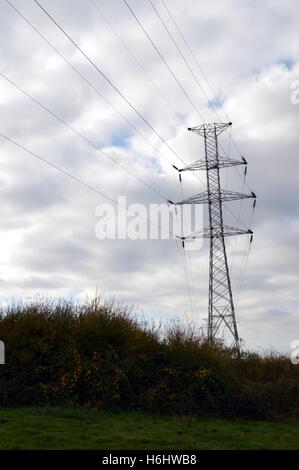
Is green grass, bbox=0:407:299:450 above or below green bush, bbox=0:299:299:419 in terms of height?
below

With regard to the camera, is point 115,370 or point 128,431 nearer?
point 128,431

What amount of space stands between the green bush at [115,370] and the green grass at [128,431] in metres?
0.91

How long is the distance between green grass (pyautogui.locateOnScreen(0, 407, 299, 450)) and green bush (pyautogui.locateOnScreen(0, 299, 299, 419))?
0.91 m

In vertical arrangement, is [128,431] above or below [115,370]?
below

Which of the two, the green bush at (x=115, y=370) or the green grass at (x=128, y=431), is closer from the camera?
the green grass at (x=128, y=431)

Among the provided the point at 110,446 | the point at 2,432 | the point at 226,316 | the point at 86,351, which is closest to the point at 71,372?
the point at 86,351

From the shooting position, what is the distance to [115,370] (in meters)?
16.9

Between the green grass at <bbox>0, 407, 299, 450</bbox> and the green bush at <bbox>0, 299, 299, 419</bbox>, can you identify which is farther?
the green bush at <bbox>0, 299, 299, 419</bbox>

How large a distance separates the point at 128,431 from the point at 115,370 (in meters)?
4.18

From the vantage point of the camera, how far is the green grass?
11234 mm

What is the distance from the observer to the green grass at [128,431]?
1123 centimetres

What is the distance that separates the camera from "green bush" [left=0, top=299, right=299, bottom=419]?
652 inches

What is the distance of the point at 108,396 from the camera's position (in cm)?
1655
